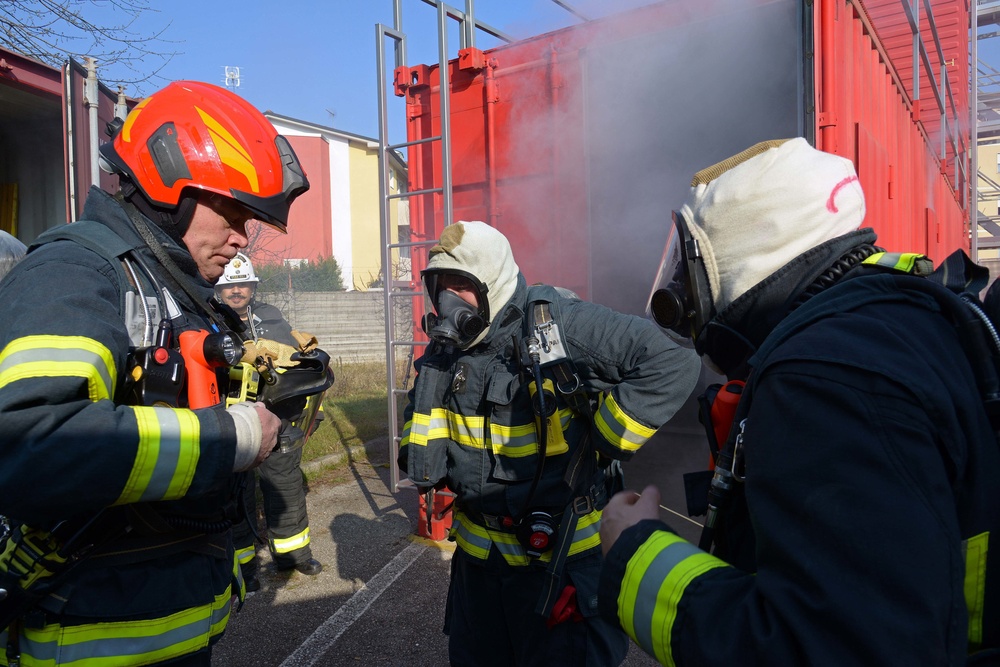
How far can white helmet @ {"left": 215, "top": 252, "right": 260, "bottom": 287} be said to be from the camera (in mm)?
4605

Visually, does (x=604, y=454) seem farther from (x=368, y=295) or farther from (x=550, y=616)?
(x=368, y=295)

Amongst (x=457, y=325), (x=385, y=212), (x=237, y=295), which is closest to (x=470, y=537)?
(x=457, y=325)

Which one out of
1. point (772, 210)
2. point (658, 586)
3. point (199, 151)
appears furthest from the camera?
point (199, 151)

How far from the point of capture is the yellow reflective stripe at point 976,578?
881 mm

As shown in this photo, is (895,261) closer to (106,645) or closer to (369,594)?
(106,645)

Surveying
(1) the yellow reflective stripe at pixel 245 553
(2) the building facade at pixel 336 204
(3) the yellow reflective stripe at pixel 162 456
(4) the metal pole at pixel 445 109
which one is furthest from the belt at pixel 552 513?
(2) the building facade at pixel 336 204

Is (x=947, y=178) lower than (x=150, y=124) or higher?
higher

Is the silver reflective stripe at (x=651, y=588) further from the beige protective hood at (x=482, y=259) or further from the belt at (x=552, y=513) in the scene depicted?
the beige protective hood at (x=482, y=259)

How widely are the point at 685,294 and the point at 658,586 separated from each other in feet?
1.98

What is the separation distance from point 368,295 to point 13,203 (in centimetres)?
1053

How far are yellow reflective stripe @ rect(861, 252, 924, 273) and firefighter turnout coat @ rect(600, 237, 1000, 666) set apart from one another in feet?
0.29

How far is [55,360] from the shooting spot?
4.25 ft

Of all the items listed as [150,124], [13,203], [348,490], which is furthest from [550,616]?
[13,203]

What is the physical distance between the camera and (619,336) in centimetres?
243
